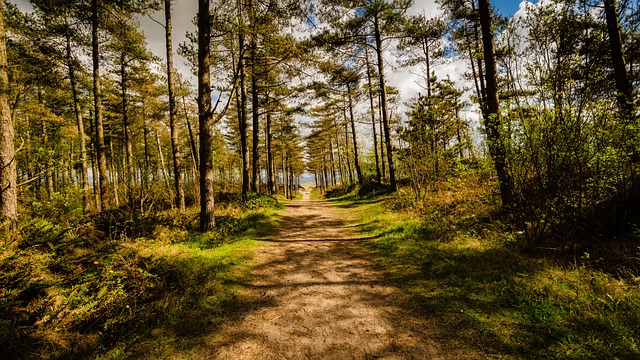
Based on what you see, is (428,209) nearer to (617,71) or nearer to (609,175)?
(609,175)

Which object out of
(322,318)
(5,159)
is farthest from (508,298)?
(5,159)

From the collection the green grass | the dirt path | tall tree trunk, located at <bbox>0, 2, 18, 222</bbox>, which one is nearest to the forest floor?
the dirt path

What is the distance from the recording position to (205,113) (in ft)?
24.5

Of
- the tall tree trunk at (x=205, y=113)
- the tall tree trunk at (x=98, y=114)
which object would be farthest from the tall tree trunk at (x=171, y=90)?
the tall tree trunk at (x=205, y=113)

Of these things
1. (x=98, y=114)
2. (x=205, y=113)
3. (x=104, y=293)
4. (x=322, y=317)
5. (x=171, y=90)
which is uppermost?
(x=171, y=90)

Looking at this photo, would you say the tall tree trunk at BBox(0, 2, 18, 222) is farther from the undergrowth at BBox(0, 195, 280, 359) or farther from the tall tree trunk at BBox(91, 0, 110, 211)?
the tall tree trunk at BBox(91, 0, 110, 211)

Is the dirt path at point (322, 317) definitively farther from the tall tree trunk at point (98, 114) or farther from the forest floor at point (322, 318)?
the tall tree trunk at point (98, 114)

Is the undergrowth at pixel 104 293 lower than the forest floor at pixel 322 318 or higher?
higher

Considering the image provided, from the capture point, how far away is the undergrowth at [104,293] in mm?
2885

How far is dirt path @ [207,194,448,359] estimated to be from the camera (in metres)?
2.93

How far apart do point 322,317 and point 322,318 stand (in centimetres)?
3

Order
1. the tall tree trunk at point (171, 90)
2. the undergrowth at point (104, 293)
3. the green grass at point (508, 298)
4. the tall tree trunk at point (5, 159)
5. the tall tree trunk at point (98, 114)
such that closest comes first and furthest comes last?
the green grass at point (508, 298), the undergrowth at point (104, 293), the tall tree trunk at point (5, 159), the tall tree trunk at point (171, 90), the tall tree trunk at point (98, 114)

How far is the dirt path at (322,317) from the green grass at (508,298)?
0.41 meters

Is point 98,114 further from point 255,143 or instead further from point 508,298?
point 508,298
